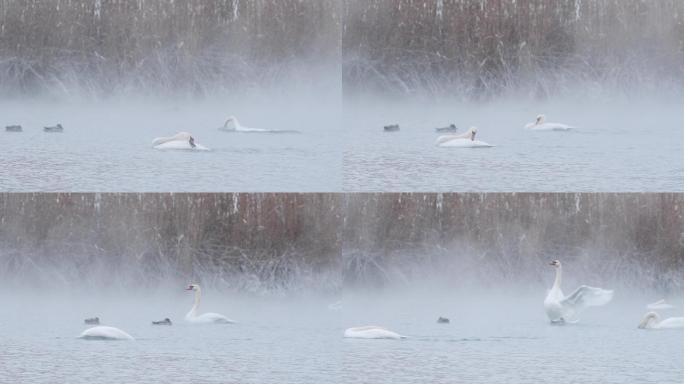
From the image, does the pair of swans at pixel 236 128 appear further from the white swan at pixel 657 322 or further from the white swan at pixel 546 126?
the white swan at pixel 657 322

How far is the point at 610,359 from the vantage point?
441 inches

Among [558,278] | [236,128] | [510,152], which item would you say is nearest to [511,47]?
[510,152]

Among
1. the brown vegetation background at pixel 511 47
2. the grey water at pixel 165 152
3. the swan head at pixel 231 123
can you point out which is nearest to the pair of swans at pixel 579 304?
the brown vegetation background at pixel 511 47

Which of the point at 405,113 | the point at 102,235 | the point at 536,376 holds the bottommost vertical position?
the point at 536,376

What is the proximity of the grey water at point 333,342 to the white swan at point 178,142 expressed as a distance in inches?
34.7

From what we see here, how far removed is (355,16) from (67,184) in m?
1.97

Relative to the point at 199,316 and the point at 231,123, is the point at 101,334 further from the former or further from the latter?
the point at 231,123

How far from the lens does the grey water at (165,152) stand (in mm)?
11477

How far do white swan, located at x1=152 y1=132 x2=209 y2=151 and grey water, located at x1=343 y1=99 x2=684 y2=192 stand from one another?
903 mm

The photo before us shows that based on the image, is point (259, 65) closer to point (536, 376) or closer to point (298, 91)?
point (298, 91)

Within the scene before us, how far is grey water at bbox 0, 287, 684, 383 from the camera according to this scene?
11.1 meters

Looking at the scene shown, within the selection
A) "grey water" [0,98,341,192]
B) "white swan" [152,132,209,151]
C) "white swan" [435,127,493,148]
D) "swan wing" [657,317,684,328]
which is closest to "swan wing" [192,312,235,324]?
"grey water" [0,98,341,192]

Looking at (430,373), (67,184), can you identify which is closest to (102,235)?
(67,184)

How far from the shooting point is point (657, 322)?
1146 cm
